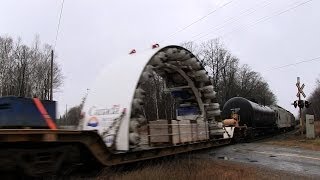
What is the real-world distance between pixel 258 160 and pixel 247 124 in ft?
48.8

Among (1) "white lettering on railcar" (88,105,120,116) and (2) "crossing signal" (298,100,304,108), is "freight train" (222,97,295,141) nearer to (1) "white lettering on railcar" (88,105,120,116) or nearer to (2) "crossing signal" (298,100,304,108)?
(2) "crossing signal" (298,100,304,108)

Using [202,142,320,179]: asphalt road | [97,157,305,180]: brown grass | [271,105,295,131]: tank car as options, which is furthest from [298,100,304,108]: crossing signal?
[97,157,305,180]: brown grass

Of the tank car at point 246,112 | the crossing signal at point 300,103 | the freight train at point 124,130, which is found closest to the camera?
the freight train at point 124,130

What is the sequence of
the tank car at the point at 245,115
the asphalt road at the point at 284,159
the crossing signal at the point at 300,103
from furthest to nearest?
1. the tank car at the point at 245,115
2. the crossing signal at the point at 300,103
3. the asphalt road at the point at 284,159

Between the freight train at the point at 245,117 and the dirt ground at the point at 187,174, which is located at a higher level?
the freight train at the point at 245,117

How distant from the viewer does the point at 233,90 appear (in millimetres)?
91875

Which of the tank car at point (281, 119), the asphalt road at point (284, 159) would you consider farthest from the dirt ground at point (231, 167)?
the tank car at point (281, 119)

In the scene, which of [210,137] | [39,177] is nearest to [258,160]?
[210,137]

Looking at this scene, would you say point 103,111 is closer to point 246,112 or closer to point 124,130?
point 124,130

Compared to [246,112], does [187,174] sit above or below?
below

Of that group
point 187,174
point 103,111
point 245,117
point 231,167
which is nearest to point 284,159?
point 231,167

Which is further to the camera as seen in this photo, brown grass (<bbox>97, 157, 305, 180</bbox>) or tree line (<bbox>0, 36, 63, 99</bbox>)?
tree line (<bbox>0, 36, 63, 99</bbox>)

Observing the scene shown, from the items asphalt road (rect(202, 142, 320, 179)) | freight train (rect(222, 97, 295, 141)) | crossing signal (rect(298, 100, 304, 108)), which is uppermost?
crossing signal (rect(298, 100, 304, 108))

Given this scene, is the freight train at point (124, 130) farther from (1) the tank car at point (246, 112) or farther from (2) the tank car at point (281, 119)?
(2) the tank car at point (281, 119)
